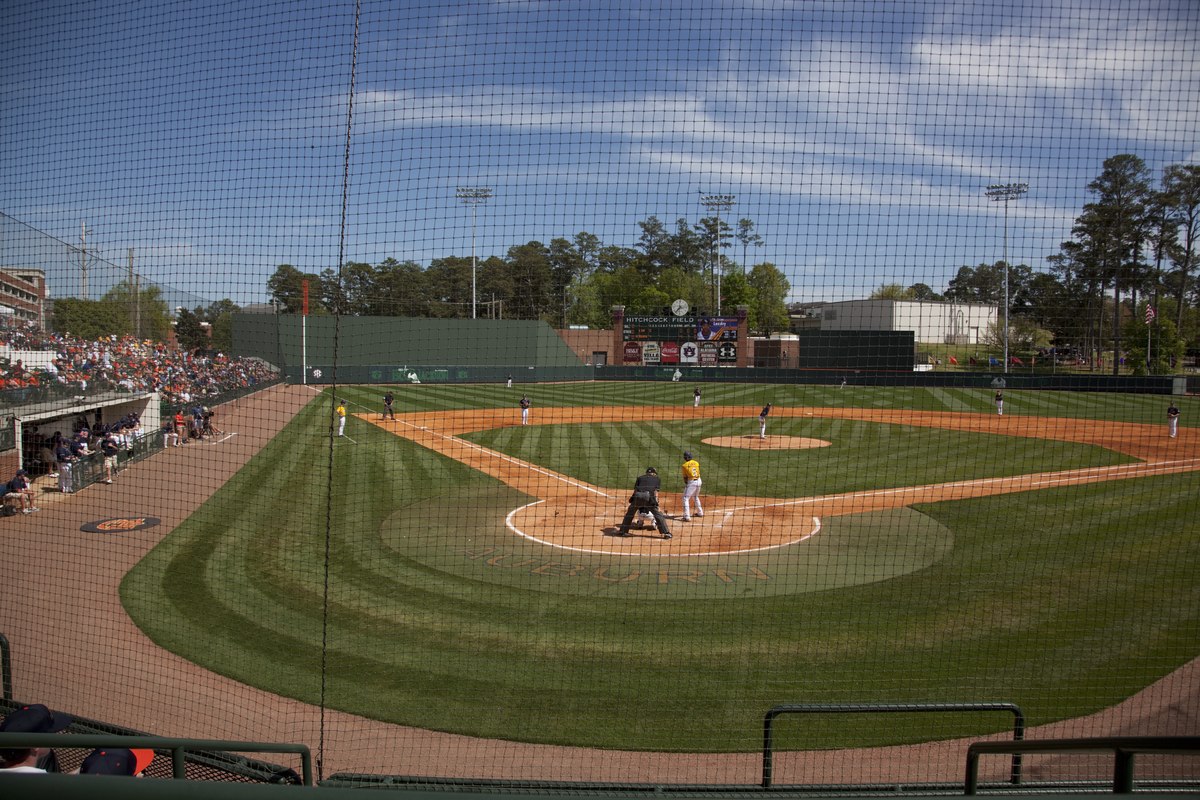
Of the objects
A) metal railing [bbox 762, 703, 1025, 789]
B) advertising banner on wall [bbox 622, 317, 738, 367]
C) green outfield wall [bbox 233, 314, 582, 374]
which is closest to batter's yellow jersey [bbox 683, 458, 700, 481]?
advertising banner on wall [bbox 622, 317, 738, 367]

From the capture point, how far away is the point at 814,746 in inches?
247

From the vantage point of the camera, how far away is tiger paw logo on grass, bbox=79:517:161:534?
39.8 feet

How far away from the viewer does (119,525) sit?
1259 cm

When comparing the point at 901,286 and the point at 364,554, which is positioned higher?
the point at 901,286

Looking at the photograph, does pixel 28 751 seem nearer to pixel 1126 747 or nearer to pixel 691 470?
pixel 1126 747

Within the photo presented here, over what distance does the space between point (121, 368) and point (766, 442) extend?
54.2ft

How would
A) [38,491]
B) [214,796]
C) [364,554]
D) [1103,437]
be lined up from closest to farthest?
[214,796], [364,554], [38,491], [1103,437]

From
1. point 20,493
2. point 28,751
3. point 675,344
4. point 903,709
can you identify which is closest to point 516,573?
point 903,709

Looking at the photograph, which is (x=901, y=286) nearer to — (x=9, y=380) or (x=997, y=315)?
(x=997, y=315)

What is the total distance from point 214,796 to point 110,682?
7930 millimetres

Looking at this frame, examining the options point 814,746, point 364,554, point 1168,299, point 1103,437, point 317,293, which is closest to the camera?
point 814,746

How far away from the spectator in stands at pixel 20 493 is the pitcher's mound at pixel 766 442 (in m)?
15.7

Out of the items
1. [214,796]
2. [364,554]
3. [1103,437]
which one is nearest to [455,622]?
[364,554]

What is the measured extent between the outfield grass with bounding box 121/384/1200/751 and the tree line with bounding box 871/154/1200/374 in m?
3.25
